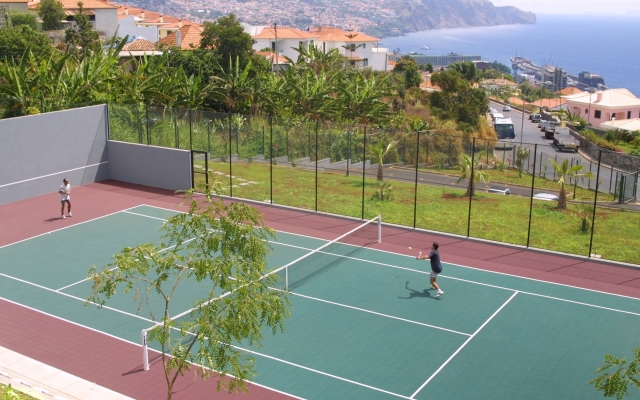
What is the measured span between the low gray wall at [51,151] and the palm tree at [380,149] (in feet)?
37.9

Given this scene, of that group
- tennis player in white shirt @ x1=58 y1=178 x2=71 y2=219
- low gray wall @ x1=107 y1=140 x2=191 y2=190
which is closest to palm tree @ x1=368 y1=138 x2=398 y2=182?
low gray wall @ x1=107 y1=140 x2=191 y2=190

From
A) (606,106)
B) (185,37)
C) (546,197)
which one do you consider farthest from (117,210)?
(185,37)

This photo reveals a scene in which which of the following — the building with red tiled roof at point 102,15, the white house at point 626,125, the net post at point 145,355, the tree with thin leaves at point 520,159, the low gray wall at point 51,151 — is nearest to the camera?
the net post at point 145,355

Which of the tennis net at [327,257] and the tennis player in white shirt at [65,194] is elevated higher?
the tennis player in white shirt at [65,194]

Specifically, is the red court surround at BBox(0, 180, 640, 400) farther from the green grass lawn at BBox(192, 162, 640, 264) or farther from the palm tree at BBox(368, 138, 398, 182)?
the palm tree at BBox(368, 138, 398, 182)

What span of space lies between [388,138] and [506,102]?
299 feet

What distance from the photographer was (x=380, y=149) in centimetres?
3278

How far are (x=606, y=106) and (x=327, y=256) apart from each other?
65.9 metres

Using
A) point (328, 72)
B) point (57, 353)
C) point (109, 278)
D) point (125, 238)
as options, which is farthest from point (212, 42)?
point (109, 278)

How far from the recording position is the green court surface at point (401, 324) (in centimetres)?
1520

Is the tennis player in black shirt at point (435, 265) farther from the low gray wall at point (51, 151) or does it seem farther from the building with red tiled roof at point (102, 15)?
the building with red tiled roof at point (102, 15)

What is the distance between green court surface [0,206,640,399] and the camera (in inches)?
599

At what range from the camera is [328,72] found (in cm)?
6041

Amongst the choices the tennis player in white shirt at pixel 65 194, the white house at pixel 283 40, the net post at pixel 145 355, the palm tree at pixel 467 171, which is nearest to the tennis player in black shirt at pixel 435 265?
the net post at pixel 145 355
